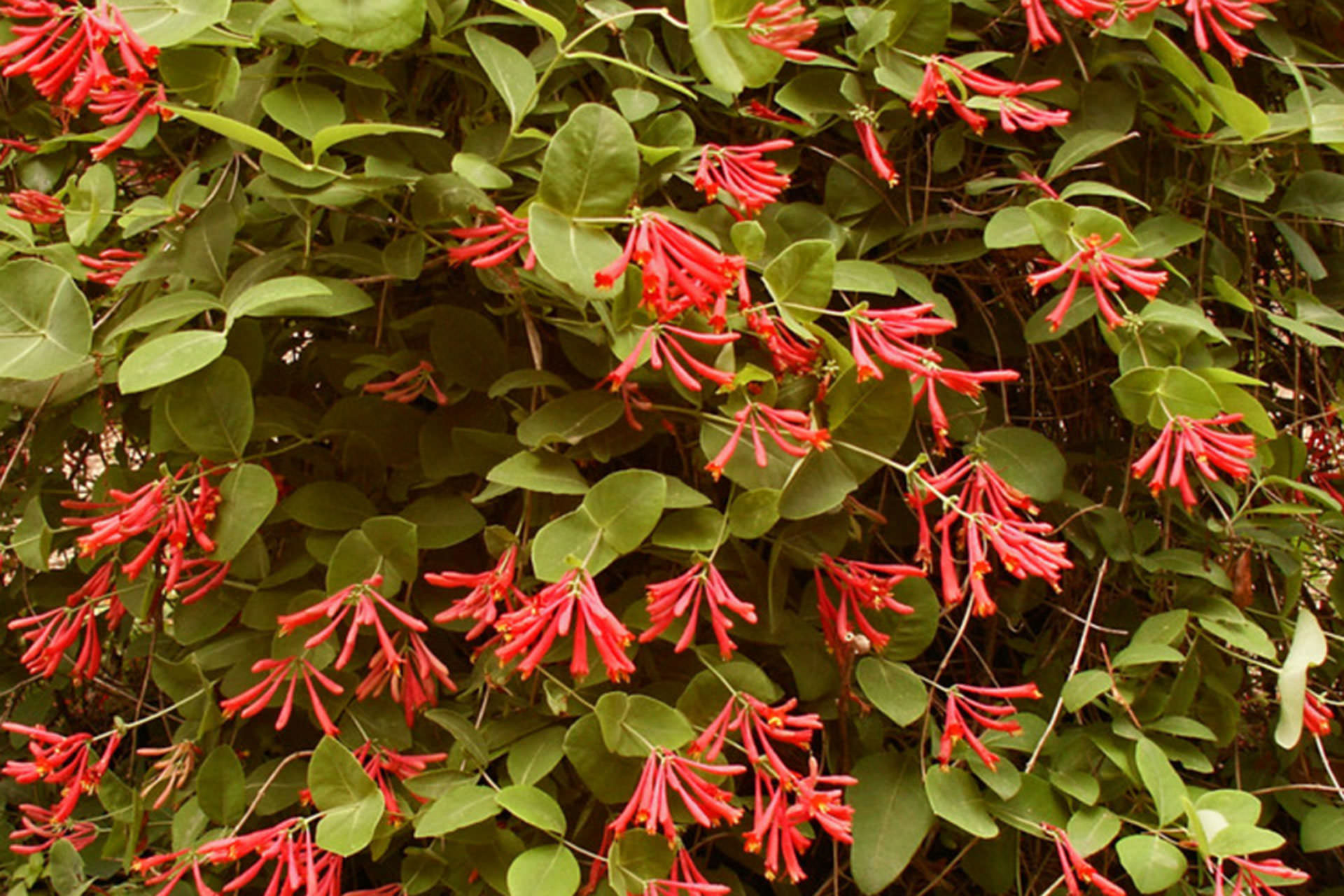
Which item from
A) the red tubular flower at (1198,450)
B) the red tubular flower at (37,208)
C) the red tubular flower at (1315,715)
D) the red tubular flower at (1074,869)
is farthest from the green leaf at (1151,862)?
the red tubular flower at (37,208)

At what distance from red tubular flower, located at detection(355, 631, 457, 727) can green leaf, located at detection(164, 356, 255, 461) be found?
0.17 meters

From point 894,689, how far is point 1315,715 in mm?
304

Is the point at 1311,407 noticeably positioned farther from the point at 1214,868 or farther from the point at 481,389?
the point at 481,389

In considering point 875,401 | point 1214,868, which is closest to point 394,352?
point 875,401

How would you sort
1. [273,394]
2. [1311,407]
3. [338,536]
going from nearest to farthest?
[338,536] < [273,394] < [1311,407]

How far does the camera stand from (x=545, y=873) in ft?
2.36

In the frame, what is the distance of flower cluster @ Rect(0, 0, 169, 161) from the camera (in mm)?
645

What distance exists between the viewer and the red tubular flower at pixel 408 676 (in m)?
0.75

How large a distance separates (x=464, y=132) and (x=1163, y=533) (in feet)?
2.17

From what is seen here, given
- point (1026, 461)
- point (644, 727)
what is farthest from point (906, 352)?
point (644, 727)

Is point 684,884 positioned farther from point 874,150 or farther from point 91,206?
point 91,206

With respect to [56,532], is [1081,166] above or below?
above

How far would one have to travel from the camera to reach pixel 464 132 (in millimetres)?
876

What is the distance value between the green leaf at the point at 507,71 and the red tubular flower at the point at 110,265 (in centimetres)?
31
